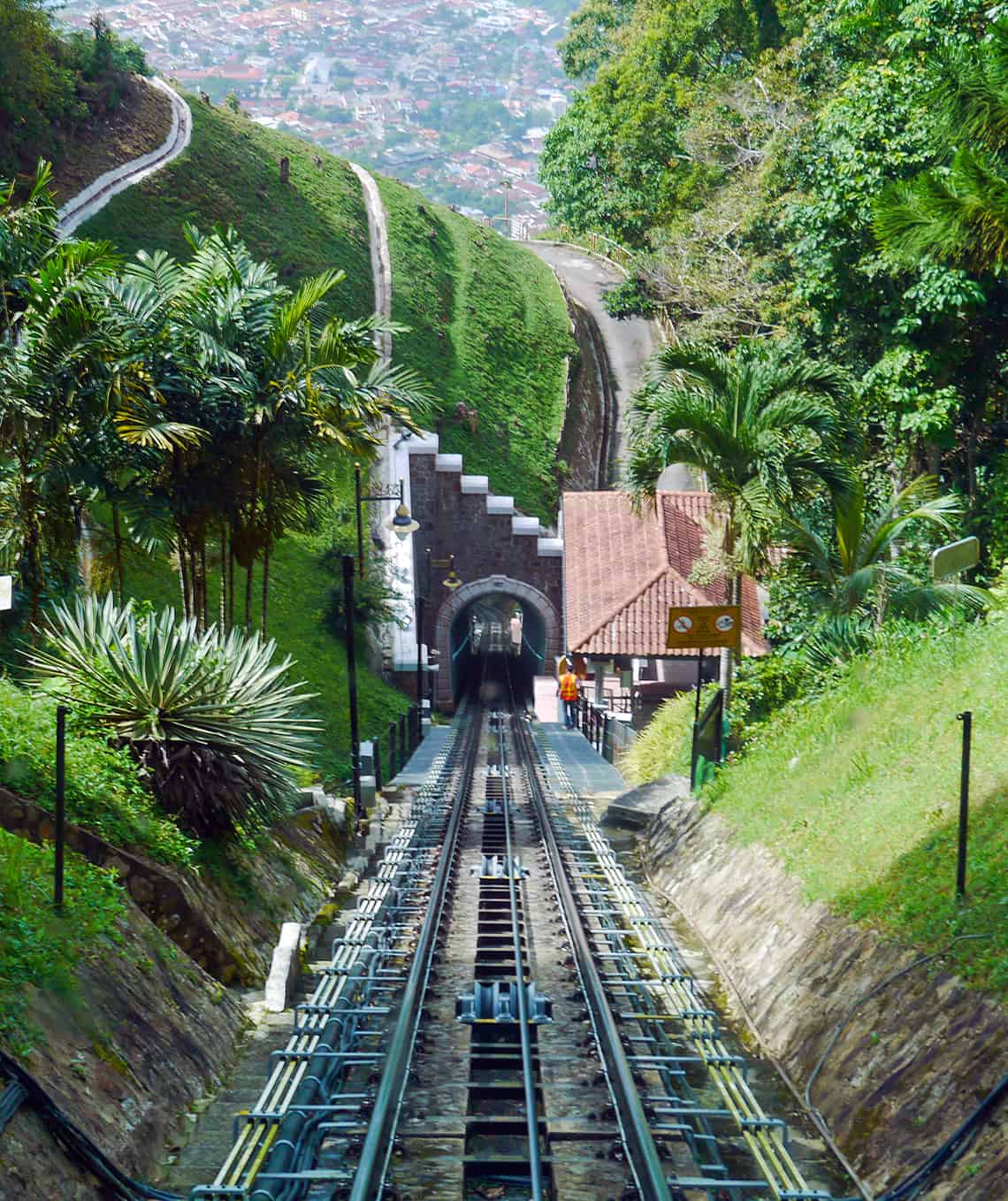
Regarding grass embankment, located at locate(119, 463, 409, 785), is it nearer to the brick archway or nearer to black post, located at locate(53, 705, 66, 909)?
the brick archway

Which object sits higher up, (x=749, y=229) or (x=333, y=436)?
(x=749, y=229)

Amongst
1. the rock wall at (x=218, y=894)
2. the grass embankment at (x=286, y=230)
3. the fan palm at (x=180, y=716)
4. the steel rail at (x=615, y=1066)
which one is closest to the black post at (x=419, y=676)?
the grass embankment at (x=286, y=230)

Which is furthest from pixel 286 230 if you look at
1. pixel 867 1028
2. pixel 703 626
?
pixel 867 1028

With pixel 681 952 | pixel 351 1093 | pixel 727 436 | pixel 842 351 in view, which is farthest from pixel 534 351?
pixel 351 1093

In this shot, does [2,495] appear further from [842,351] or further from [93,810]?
[842,351]

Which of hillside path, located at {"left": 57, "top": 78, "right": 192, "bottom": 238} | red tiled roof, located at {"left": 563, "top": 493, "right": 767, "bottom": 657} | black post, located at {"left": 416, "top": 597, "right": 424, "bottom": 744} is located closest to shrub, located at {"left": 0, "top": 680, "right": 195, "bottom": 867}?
red tiled roof, located at {"left": 563, "top": 493, "right": 767, "bottom": 657}

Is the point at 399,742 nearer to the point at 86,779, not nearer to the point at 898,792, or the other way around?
the point at 898,792

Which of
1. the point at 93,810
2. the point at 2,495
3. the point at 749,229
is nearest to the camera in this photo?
the point at 93,810
